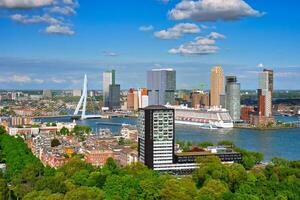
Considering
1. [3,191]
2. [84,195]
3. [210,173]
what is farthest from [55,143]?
[84,195]

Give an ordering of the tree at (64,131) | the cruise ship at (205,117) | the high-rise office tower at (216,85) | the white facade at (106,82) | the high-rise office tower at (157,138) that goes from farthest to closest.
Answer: the white facade at (106,82)
the high-rise office tower at (216,85)
the cruise ship at (205,117)
the tree at (64,131)
the high-rise office tower at (157,138)

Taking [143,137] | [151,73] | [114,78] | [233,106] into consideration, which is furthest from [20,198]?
[114,78]

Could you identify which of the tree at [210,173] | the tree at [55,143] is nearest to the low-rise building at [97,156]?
the tree at [55,143]

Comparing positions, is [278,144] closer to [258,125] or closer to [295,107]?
[258,125]

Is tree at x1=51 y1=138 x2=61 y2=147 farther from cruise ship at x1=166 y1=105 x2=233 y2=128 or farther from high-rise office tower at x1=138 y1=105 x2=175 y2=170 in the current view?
cruise ship at x1=166 y1=105 x2=233 y2=128

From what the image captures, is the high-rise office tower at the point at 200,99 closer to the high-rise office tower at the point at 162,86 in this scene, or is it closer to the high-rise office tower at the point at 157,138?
the high-rise office tower at the point at 162,86

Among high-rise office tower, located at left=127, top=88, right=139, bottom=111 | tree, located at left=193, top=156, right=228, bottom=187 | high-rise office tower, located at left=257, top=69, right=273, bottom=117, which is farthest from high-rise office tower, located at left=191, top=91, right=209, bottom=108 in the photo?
tree, located at left=193, top=156, right=228, bottom=187
